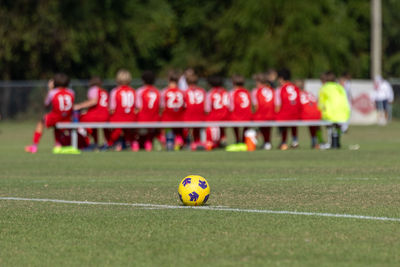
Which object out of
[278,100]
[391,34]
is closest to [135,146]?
[278,100]

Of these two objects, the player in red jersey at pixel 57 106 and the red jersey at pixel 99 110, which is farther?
the red jersey at pixel 99 110

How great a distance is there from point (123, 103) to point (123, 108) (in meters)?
0.11

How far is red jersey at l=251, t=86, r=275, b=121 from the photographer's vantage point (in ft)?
70.7

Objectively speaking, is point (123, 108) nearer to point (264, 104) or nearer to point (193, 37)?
point (264, 104)

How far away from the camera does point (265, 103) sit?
21.6 metres

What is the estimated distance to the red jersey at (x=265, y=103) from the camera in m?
21.5

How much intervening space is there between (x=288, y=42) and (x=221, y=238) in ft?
136

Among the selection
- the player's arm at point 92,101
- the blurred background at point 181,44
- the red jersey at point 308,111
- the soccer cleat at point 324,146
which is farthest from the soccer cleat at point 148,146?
the blurred background at point 181,44

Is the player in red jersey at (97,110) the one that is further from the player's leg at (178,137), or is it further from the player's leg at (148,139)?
the player's leg at (178,137)

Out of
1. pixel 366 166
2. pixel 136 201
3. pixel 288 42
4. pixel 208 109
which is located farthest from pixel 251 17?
pixel 136 201

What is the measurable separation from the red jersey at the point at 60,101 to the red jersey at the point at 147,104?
1.74 m

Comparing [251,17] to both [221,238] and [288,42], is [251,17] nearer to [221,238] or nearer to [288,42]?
[288,42]

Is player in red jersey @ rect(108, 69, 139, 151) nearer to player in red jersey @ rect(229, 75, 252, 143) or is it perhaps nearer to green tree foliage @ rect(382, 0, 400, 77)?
player in red jersey @ rect(229, 75, 252, 143)

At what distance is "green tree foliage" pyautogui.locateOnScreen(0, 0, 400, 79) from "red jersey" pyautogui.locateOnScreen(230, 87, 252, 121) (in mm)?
26149
